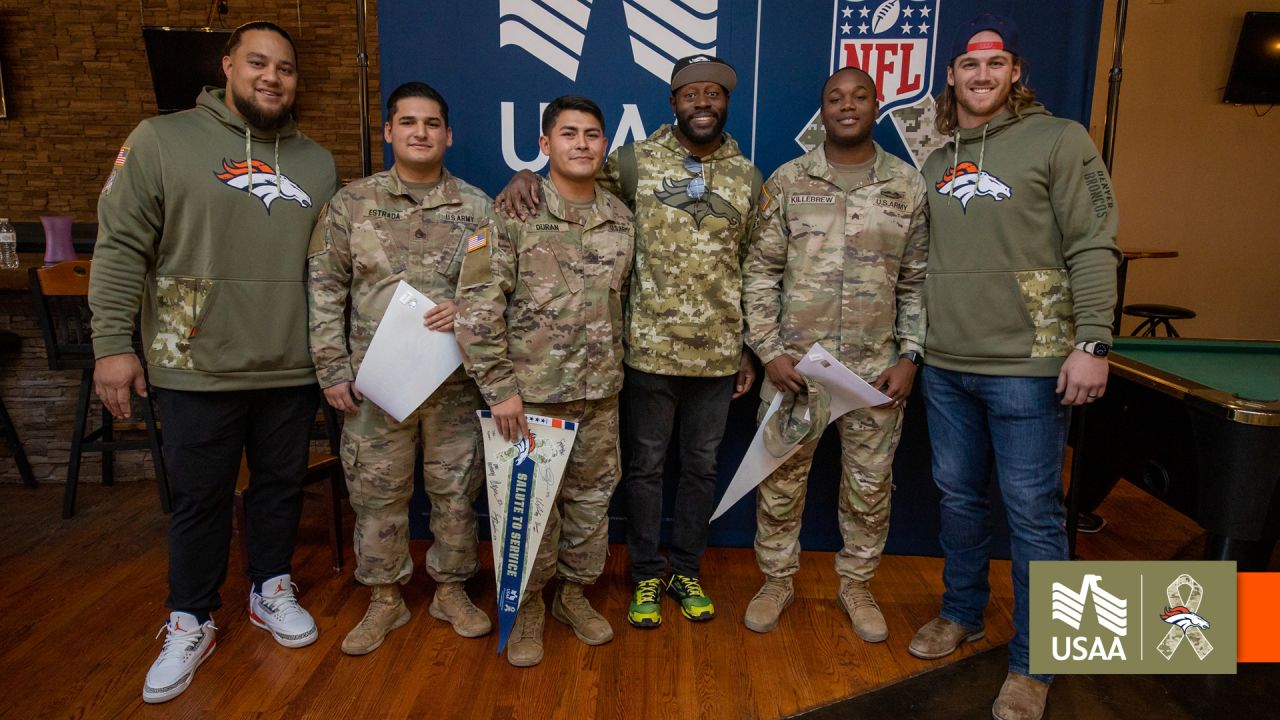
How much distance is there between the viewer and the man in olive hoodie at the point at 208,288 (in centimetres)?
194

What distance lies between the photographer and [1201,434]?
78.0 inches

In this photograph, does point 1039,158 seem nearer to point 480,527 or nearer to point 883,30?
point 883,30

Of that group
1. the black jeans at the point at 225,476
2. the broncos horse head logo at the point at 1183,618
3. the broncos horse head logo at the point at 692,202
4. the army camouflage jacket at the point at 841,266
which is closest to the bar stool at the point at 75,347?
the black jeans at the point at 225,476

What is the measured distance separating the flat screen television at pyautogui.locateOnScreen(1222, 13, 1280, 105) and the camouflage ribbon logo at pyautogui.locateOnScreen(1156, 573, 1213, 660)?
5492mm

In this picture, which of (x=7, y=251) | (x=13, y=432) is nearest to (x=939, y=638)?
(x=13, y=432)

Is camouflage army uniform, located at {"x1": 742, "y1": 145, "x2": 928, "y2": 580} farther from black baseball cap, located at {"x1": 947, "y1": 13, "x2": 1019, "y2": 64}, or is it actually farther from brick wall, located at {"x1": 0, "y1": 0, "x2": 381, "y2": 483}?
brick wall, located at {"x1": 0, "y1": 0, "x2": 381, "y2": 483}

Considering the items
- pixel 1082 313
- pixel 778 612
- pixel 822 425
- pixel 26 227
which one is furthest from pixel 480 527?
pixel 26 227

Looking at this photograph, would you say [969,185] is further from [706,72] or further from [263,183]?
[263,183]

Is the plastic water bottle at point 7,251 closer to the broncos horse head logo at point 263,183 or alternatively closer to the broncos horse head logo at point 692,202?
the broncos horse head logo at point 263,183

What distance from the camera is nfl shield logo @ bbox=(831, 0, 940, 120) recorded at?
2654 mm

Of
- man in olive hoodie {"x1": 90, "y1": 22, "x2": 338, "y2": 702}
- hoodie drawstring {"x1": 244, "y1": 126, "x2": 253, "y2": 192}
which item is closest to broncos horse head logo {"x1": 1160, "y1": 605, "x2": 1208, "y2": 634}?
man in olive hoodie {"x1": 90, "y1": 22, "x2": 338, "y2": 702}

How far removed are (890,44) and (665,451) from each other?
1.63m

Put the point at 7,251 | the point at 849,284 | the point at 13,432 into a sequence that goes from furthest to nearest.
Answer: the point at 7,251, the point at 13,432, the point at 849,284

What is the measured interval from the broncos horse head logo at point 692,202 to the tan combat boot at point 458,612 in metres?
1.35
